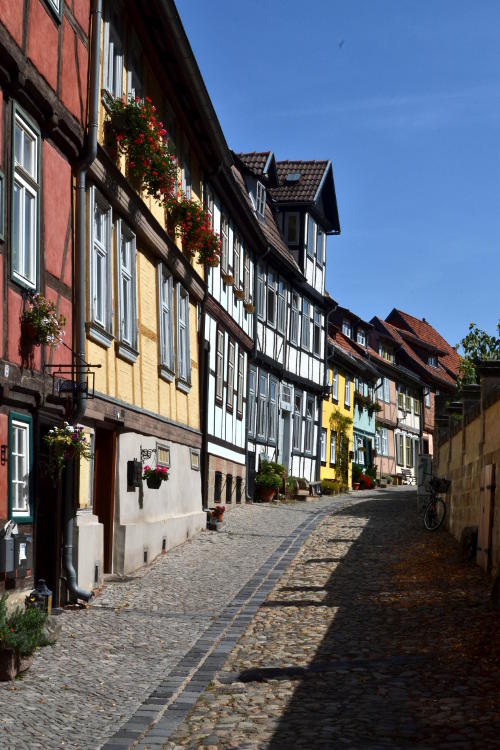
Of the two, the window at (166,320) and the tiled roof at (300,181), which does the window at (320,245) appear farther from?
the window at (166,320)

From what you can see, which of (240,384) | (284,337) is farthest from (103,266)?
(284,337)

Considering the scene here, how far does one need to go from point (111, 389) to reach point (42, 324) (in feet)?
11.9

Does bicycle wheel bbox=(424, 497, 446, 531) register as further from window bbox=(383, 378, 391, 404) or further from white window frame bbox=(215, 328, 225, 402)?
window bbox=(383, 378, 391, 404)

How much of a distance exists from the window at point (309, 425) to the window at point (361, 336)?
13797mm

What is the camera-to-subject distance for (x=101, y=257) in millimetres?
13523

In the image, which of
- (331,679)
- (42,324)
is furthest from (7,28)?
(331,679)

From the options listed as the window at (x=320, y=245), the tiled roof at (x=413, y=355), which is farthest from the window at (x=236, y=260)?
the tiled roof at (x=413, y=355)

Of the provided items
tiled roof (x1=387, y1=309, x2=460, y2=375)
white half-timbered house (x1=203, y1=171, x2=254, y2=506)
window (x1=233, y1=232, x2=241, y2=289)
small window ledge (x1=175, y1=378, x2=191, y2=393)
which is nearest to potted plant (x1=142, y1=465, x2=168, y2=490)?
small window ledge (x1=175, y1=378, x2=191, y2=393)

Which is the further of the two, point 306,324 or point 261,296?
point 306,324

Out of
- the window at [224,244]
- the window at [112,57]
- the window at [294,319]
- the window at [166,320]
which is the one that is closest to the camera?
the window at [112,57]

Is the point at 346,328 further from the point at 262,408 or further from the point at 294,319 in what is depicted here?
the point at 262,408

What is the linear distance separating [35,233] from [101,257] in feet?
9.14

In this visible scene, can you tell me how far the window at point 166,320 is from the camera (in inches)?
666

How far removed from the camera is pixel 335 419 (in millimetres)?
40906
